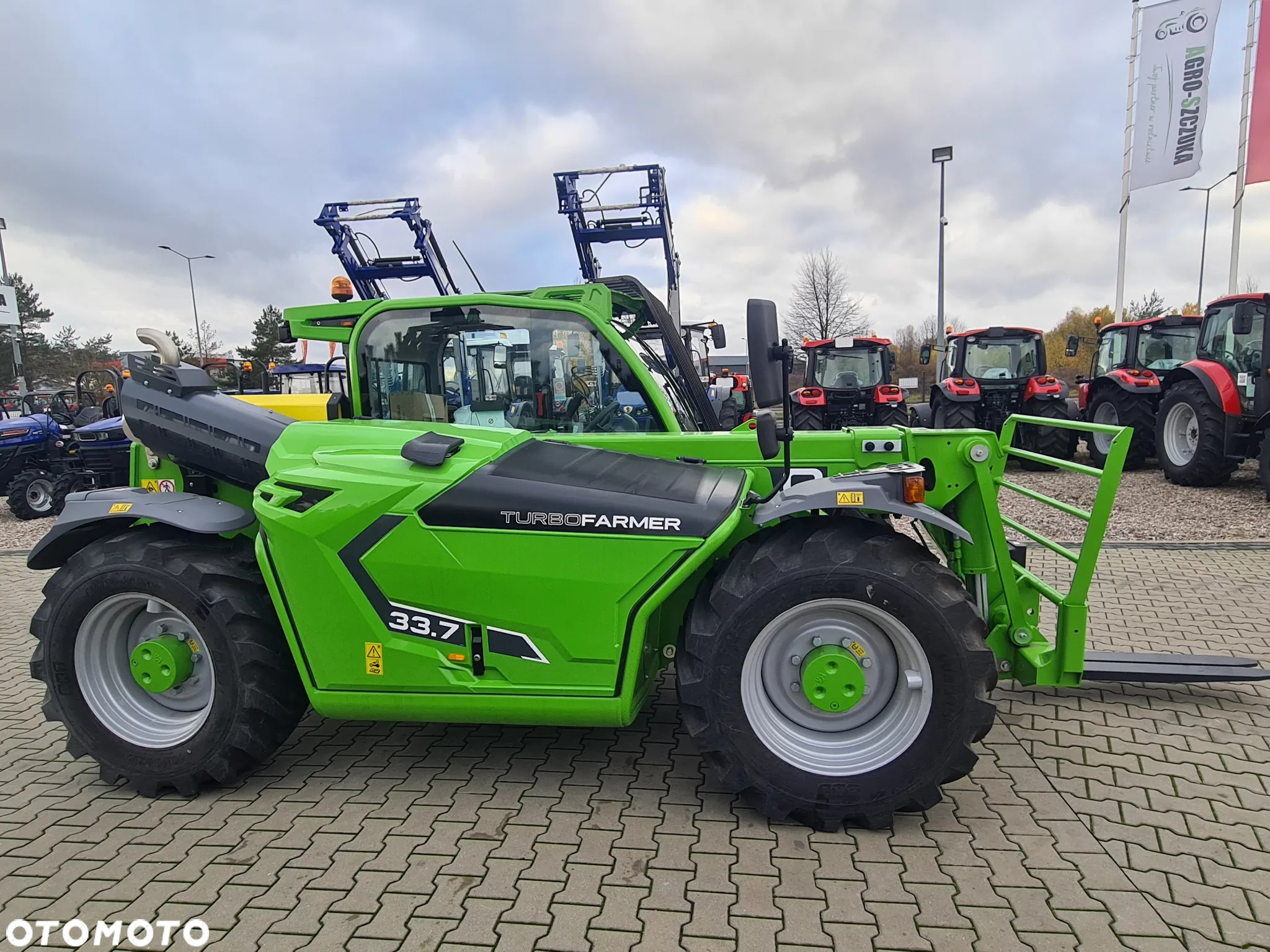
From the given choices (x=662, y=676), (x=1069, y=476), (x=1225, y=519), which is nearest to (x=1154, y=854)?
(x=662, y=676)

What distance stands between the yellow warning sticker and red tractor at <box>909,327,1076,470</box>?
11261mm

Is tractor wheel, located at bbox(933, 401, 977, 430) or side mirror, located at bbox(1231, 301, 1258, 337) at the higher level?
side mirror, located at bbox(1231, 301, 1258, 337)

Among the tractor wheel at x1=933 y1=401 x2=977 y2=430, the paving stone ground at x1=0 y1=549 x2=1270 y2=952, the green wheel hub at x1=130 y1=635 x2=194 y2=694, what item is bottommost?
the paving stone ground at x1=0 y1=549 x2=1270 y2=952

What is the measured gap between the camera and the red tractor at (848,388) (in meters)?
14.1

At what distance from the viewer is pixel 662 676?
13.6 feet

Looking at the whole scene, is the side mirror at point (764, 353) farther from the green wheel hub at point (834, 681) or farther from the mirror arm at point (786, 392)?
the green wheel hub at point (834, 681)

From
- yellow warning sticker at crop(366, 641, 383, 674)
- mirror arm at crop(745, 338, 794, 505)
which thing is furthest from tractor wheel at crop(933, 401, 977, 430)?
yellow warning sticker at crop(366, 641, 383, 674)

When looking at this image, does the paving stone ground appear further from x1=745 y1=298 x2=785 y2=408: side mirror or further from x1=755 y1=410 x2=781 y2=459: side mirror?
x1=745 y1=298 x2=785 y2=408: side mirror

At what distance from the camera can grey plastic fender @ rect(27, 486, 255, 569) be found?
A: 3.11 meters

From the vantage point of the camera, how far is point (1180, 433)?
995 cm

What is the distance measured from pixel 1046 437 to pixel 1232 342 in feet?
8.91

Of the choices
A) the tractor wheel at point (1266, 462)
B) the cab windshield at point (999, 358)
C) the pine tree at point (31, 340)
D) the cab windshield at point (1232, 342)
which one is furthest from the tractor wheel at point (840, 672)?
the pine tree at point (31, 340)

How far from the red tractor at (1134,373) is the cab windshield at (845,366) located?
137 inches

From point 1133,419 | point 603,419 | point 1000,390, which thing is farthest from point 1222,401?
point 603,419
